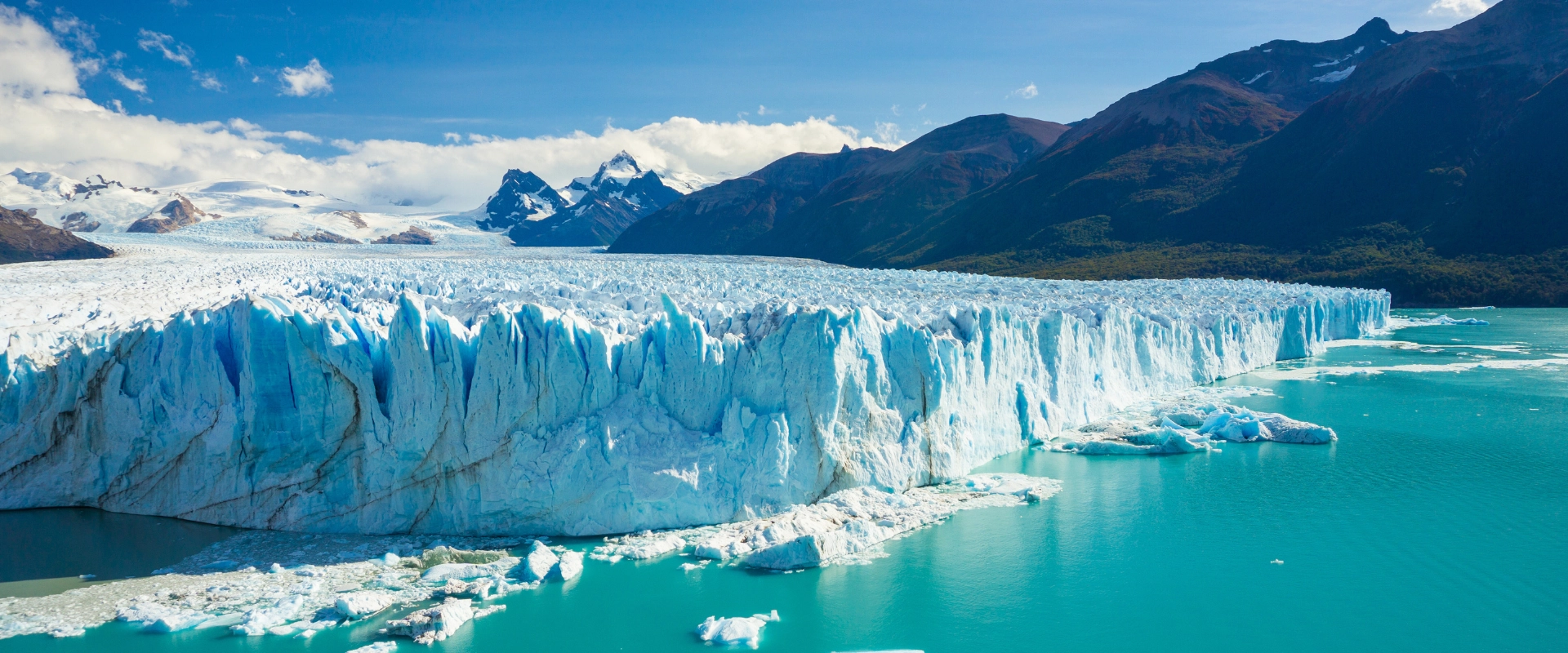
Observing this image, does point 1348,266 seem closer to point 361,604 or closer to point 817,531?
point 817,531

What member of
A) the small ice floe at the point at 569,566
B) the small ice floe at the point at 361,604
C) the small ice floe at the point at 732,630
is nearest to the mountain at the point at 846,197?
the small ice floe at the point at 569,566

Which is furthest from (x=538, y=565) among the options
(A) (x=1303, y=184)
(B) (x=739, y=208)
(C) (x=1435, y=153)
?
(B) (x=739, y=208)

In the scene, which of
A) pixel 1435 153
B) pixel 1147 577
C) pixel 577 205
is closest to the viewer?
pixel 1147 577

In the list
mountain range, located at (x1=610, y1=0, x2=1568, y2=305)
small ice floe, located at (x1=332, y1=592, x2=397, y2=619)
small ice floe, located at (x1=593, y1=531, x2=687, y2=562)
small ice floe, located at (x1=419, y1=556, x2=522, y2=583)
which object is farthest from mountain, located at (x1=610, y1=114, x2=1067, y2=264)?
small ice floe, located at (x1=332, y1=592, x2=397, y2=619)

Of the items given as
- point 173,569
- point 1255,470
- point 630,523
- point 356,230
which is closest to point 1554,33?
point 1255,470

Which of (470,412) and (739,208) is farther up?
(739,208)
